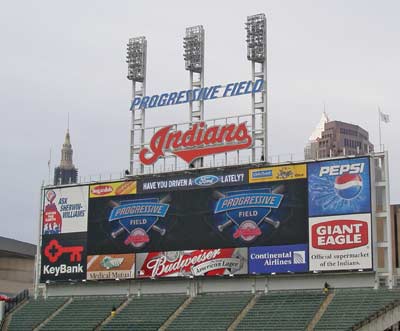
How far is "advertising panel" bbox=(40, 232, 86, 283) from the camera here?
200ft

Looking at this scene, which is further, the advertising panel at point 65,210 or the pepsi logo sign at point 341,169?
the advertising panel at point 65,210

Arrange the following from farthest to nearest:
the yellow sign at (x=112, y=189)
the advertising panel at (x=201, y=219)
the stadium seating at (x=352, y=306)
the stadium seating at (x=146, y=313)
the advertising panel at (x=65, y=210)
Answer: the advertising panel at (x=65, y=210) < the yellow sign at (x=112, y=189) < the stadium seating at (x=146, y=313) < the advertising panel at (x=201, y=219) < the stadium seating at (x=352, y=306)

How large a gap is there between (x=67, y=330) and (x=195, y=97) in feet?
60.7

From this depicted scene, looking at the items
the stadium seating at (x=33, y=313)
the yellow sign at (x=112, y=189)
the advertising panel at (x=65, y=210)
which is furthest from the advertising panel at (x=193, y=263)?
the stadium seating at (x=33, y=313)

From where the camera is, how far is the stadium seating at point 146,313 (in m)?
55.8

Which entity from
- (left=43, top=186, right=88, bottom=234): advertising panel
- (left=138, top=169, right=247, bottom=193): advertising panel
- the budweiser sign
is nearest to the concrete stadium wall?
(left=43, top=186, right=88, bottom=234): advertising panel

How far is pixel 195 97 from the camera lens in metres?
58.8

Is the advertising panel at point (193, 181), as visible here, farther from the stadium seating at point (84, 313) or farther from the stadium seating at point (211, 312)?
the stadium seating at point (84, 313)

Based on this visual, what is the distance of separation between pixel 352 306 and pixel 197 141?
15.5 m

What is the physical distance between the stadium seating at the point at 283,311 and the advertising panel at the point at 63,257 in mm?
14349

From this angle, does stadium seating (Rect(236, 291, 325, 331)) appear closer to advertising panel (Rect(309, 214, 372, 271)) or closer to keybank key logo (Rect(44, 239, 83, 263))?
advertising panel (Rect(309, 214, 372, 271))

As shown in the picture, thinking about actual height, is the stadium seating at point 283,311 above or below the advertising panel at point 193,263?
below

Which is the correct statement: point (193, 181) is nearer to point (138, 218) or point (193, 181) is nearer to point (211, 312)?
point (138, 218)

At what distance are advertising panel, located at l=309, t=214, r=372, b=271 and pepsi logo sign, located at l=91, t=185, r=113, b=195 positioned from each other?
1633 centimetres
